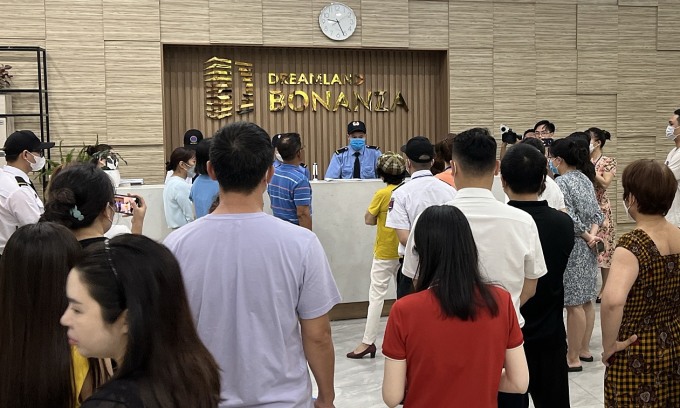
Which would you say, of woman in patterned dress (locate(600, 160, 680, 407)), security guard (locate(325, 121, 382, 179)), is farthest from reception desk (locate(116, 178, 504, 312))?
woman in patterned dress (locate(600, 160, 680, 407))

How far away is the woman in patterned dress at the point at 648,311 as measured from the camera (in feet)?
9.13

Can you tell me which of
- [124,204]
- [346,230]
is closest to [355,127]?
[346,230]

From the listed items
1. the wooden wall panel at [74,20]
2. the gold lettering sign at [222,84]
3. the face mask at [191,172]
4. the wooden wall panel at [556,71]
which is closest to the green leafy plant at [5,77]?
the wooden wall panel at [74,20]

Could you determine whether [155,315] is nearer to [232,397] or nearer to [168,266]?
[168,266]

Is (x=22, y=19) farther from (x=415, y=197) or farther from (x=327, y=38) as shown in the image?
(x=415, y=197)

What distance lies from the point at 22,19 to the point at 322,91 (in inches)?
128

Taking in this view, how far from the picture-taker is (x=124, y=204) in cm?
335

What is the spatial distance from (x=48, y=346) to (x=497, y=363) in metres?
1.19

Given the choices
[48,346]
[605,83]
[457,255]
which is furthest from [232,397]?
[605,83]

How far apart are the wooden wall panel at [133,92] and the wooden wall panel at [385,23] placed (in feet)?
7.69

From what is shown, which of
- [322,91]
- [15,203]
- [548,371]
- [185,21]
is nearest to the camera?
[548,371]

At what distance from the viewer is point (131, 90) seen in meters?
7.91

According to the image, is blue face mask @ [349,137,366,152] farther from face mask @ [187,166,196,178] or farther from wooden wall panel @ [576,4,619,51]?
wooden wall panel @ [576,4,619,51]

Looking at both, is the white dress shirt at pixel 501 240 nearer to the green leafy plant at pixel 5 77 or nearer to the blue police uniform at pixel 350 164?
the blue police uniform at pixel 350 164
